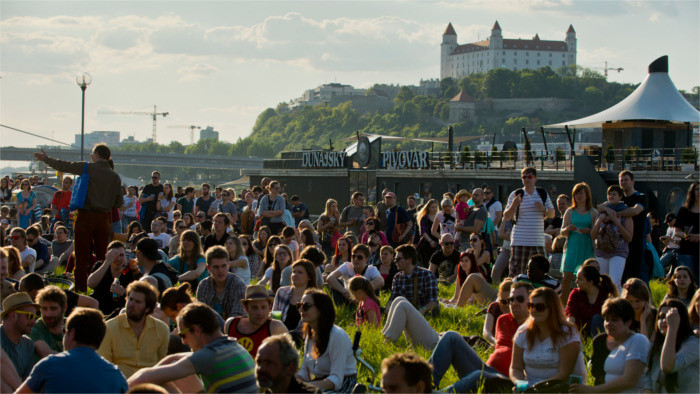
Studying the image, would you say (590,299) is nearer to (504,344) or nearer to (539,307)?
(504,344)

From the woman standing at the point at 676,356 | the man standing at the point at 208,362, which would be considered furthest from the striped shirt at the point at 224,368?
the woman standing at the point at 676,356

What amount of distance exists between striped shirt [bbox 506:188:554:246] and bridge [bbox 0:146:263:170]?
109 meters

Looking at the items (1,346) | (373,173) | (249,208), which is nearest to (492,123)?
(373,173)

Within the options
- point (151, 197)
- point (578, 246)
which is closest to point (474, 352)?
point (578, 246)

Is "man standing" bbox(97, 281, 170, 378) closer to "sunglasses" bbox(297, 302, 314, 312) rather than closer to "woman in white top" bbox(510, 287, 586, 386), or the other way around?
"sunglasses" bbox(297, 302, 314, 312)

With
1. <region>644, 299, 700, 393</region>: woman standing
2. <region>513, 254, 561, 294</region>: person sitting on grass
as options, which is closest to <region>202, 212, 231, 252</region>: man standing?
<region>513, 254, 561, 294</region>: person sitting on grass

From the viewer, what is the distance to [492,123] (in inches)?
7298

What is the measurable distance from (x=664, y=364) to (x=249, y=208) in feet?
40.0

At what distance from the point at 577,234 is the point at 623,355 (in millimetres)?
3566

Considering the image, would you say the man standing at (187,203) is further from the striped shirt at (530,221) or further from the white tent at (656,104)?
the white tent at (656,104)

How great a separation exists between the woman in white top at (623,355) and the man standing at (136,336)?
3.01 metres

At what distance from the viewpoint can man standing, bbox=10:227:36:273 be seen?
11031mm

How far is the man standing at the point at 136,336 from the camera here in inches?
241

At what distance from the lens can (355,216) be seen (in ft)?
48.5
